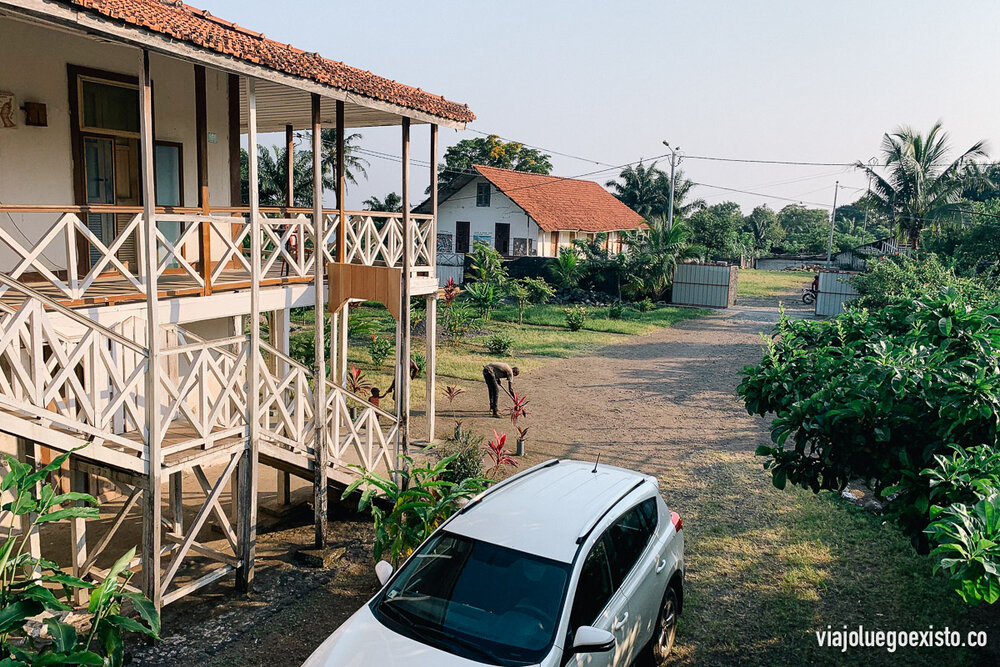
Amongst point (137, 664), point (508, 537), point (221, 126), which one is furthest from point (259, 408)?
point (221, 126)

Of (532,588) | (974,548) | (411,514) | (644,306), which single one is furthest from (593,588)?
(644,306)

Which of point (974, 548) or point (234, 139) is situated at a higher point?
point (234, 139)

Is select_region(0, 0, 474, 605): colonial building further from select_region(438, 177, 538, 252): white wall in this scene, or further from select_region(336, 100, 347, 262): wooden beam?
select_region(438, 177, 538, 252): white wall

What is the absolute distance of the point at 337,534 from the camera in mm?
9523

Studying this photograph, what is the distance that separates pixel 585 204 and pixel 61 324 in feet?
130

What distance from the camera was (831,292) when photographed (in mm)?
30594

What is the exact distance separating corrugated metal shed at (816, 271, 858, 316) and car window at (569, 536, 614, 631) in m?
27.9

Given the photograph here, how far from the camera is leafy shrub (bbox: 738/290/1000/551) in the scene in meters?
5.19

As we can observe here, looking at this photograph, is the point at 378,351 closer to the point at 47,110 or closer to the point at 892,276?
the point at 47,110

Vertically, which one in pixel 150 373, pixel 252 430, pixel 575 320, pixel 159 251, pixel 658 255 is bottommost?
pixel 575 320

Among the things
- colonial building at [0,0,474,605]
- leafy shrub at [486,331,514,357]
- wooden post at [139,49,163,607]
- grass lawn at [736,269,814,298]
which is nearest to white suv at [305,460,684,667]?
wooden post at [139,49,163,607]

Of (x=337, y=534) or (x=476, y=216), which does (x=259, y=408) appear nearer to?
(x=337, y=534)

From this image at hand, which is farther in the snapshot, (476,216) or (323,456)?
(476,216)

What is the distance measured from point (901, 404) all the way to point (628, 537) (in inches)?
91.4
